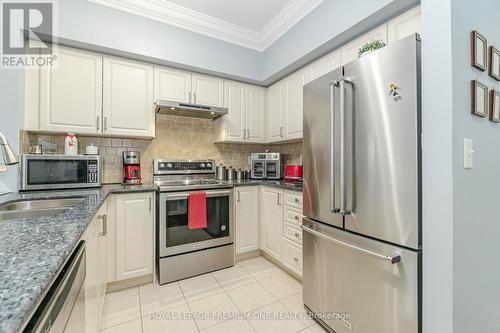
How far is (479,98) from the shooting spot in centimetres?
112

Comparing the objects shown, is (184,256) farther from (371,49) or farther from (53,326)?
(371,49)

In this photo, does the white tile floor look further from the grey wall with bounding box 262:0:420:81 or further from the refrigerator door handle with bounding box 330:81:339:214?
the grey wall with bounding box 262:0:420:81

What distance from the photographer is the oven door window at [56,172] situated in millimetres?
1891

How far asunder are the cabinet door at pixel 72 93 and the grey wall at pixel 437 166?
2561 millimetres

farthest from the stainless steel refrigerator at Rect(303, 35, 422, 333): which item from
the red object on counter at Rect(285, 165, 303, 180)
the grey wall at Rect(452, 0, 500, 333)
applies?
the red object on counter at Rect(285, 165, 303, 180)

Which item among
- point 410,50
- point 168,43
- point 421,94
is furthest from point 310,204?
point 168,43

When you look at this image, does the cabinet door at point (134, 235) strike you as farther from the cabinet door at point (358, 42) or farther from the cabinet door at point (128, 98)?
the cabinet door at point (358, 42)

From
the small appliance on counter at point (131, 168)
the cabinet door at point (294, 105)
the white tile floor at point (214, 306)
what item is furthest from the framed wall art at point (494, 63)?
the small appliance on counter at point (131, 168)

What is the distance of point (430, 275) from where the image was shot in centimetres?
106

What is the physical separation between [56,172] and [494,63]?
3151 mm

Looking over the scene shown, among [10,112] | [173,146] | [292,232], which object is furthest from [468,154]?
[10,112]

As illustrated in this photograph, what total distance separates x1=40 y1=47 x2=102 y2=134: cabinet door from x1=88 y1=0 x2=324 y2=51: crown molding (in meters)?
0.55

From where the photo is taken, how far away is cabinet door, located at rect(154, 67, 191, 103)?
2.47 m

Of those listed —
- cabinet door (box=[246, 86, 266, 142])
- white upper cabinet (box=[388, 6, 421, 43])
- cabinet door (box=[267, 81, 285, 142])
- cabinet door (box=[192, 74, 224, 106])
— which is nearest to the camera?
white upper cabinet (box=[388, 6, 421, 43])
